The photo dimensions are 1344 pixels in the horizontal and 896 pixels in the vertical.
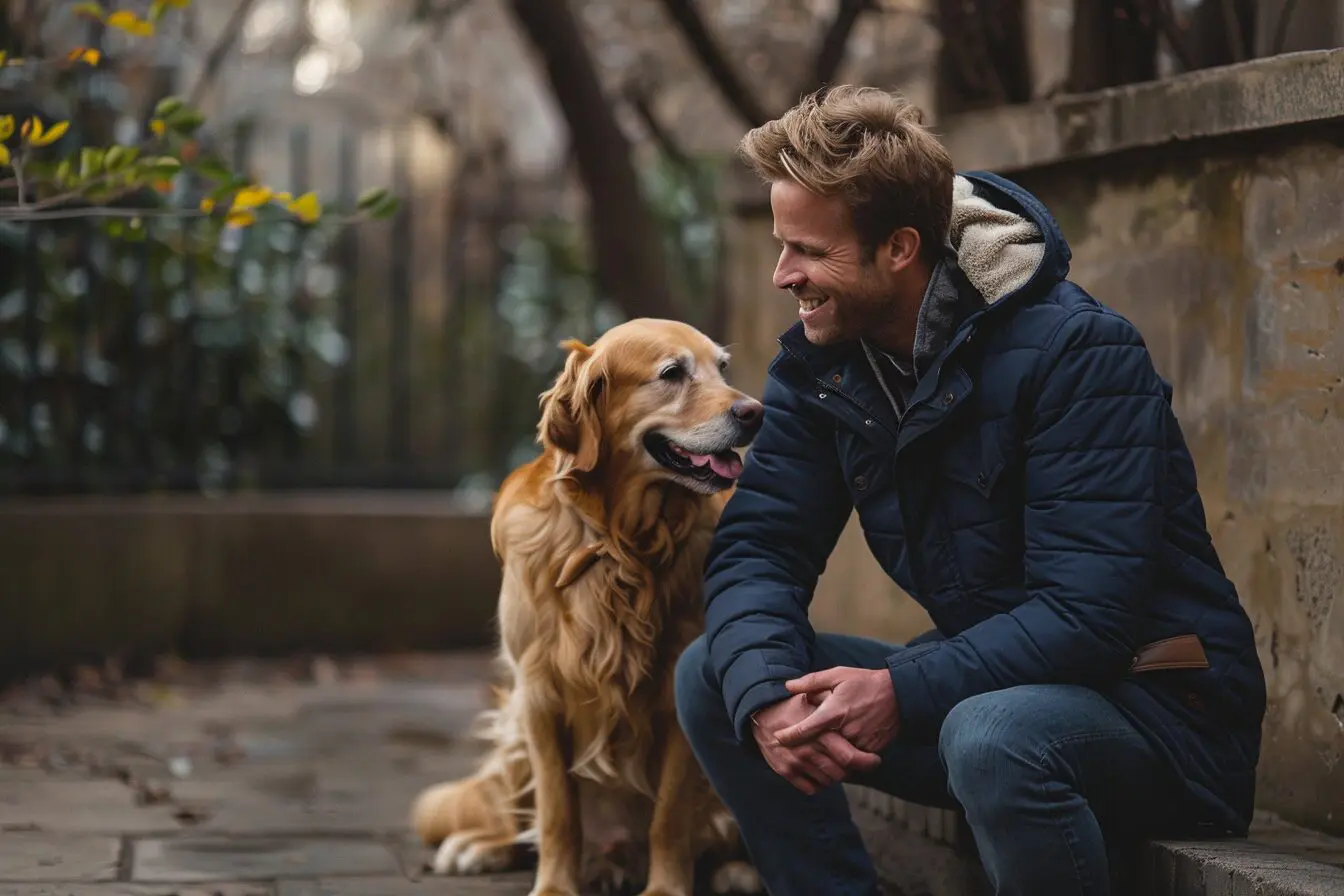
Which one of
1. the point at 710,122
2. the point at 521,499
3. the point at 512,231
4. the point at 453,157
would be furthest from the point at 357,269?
the point at 521,499

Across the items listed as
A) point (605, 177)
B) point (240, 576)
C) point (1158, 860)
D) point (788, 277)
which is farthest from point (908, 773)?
point (240, 576)

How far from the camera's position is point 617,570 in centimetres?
363

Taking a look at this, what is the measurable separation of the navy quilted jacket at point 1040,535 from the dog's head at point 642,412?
0.44 meters

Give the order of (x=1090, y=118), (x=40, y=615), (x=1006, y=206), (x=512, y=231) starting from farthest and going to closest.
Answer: (x=512, y=231)
(x=40, y=615)
(x=1090, y=118)
(x=1006, y=206)

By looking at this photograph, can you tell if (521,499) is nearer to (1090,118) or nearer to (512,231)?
(1090,118)

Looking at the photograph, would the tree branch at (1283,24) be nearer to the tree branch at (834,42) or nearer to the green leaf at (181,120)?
the tree branch at (834,42)

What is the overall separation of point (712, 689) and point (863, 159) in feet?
3.40

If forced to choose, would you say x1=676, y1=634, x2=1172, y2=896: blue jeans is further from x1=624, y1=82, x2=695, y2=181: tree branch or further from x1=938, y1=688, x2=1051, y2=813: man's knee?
x1=624, y1=82, x2=695, y2=181: tree branch

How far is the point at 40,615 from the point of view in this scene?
7.25 metres

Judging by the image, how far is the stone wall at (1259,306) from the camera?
3.35 metres

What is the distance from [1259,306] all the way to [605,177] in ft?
12.2

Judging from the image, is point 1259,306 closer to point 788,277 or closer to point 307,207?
point 788,277

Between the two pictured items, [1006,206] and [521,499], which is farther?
[521,499]

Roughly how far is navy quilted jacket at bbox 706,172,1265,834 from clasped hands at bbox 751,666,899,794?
0.05 m
